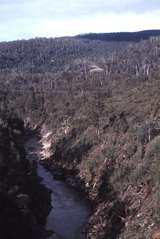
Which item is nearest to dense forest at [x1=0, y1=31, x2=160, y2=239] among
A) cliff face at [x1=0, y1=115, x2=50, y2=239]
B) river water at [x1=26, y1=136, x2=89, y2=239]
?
river water at [x1=26, y1=136, x2=89, y2=239]

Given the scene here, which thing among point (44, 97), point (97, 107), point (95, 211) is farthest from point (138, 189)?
point (44, 97)

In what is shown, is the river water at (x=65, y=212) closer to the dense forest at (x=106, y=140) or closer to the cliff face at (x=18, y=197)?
the dense forest at (x=106, y=140)

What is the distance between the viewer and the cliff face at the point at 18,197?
121ft

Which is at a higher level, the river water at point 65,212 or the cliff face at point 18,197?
the cliff face at point 18,197

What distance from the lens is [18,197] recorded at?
3950 cm

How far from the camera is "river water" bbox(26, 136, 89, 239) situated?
45344 mm

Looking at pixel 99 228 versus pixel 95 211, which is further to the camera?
pixel 95 211

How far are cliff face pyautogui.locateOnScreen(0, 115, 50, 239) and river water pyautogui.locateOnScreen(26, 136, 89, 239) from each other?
198 centimetres

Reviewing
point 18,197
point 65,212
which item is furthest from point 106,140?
point 18,197

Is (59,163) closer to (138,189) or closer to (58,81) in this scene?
(138,189)

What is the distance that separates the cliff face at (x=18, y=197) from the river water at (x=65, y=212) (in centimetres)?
198

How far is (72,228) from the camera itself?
152ft

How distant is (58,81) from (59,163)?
7025 cm

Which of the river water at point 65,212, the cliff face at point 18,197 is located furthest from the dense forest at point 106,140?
the cliff face at point 18,197
